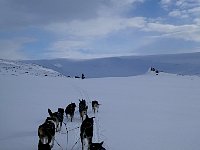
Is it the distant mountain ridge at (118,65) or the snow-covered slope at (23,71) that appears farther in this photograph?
the distant mountain ridge at (118,65)

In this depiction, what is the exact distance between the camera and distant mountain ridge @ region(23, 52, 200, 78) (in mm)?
82275

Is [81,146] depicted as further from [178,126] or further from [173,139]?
[178,126]

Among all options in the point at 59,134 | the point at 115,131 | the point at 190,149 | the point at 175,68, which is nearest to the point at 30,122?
the point at 59,134

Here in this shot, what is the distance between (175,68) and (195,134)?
241 ft

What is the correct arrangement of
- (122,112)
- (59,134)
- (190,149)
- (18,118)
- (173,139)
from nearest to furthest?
(190,149), (173,139), (59,134), (18,118), (122,112)

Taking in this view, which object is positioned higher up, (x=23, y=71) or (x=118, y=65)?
(x=118, y=65)

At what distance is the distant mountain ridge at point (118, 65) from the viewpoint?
82275 mm

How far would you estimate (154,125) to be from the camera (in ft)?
35.4

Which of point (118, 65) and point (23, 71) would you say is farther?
point (118, 65)

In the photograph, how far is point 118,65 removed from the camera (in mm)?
94812

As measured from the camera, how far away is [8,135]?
9.00m

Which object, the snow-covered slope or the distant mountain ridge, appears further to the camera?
the distant mountain ridge

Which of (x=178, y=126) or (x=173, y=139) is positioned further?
(x=178, y=126)

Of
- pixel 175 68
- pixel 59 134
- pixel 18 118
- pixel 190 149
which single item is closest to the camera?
pixel 190 149
